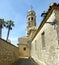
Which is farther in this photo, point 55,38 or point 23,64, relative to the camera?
point 23,64

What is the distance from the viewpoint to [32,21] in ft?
122

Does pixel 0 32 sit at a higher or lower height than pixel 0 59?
higher

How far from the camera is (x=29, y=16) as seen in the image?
3791 cm

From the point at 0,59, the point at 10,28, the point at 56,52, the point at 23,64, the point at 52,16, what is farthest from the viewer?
the point at 10,28

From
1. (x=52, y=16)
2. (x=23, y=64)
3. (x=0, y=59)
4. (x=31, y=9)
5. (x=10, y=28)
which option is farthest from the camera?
(x=31, y=9)

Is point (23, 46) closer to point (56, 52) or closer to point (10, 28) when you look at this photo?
point (10, 28)

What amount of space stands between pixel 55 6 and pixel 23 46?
83.6 ft

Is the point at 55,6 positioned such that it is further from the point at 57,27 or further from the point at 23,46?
the point at 23,46

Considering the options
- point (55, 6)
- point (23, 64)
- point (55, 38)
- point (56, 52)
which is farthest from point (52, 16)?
point (23, 64)

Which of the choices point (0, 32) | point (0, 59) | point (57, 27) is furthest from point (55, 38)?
point (0, 32)

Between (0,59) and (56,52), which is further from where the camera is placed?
(0,59)

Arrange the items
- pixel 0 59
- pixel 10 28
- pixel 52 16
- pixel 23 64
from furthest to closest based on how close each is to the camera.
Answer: pixel 10 28, pixel 23 64, pixel 0 59, pixel 52 16

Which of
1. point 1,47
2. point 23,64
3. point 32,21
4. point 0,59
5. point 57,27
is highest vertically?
point 32,21

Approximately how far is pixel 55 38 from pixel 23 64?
29.0 ft
